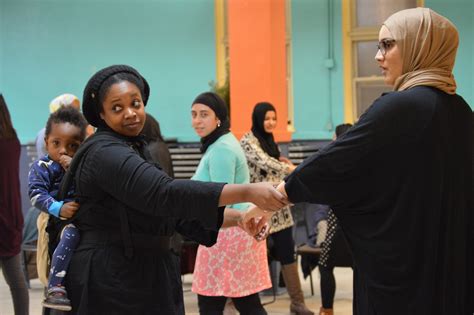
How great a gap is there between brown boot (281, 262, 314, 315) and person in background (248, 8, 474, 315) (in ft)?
13.2

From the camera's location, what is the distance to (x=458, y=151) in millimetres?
2953

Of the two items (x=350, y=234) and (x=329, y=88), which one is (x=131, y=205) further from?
(x=329, y=88)

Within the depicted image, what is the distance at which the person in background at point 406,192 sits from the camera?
2.86m

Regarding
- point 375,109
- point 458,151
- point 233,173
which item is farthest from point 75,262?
point 233,173

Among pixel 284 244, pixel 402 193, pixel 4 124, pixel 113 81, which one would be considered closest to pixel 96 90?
pixel 113 81

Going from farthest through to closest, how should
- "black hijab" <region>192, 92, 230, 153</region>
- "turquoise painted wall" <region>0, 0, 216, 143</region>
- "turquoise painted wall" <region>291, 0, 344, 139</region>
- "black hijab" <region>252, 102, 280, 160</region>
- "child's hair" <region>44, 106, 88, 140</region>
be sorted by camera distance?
"turquoise painted wall" <region>0, 0, 216, 143</region>
"turquoise painted wall" <region>291, 0, 344, 139</region>
"black hijab" <region>252, 102, 280, 160</region>
"black hijab" <region>192, 92, 230, 153</region>
"child's hair" <region>44, 106, 88, 140</region>

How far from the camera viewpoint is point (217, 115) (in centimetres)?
576

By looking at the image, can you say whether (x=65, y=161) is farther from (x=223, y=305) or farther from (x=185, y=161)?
(x=185, y=161)

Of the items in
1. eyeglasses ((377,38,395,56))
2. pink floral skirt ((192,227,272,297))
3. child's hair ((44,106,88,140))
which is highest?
eyeglasses ((377,38,395,56))

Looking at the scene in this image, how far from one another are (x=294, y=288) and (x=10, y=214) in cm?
261

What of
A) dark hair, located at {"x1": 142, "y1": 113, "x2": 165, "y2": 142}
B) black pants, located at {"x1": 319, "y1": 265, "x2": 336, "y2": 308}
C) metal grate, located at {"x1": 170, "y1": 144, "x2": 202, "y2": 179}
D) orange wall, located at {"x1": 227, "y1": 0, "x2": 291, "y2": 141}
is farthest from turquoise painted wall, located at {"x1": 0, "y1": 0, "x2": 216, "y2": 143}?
dark hair, located at {"x1": 142, "y1": 113, "x2": 165, "y2": 142}

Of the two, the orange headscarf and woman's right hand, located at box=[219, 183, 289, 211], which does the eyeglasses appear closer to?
the orange headscarf

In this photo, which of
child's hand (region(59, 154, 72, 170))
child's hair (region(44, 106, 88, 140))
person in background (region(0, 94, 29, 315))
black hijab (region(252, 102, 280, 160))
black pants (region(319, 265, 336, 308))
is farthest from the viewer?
black hijab (region(252, 102, 280, 160))

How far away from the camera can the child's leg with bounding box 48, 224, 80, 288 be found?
3113 mm
